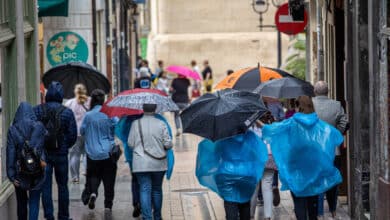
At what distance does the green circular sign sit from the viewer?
2114 centimetres

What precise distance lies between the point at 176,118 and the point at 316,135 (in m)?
16.9

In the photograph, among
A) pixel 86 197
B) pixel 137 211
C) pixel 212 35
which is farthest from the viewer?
pixel 212 35

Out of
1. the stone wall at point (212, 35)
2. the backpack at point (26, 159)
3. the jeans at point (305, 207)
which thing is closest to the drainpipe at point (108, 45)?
the jeans at point (305, 207)

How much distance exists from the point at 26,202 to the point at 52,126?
59.6 inches

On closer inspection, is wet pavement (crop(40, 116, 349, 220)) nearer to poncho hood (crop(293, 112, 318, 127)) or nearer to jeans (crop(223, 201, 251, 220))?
jeans (crop(223, 201, 251, 220))

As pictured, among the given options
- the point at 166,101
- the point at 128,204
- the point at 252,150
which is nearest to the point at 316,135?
the point at 252,150

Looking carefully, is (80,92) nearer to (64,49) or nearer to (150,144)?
(64,49)

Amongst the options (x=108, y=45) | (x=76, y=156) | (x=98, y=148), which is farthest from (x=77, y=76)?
(x=108, y=45)

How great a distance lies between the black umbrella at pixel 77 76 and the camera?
1842cm

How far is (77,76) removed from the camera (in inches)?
734

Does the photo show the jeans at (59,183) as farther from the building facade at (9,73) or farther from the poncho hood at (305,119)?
the poncho hood at (305,119)

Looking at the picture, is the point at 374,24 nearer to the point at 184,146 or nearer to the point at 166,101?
the point at 166,101

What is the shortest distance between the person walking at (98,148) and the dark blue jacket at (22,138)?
9.31 feet

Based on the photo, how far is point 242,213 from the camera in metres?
12.4
